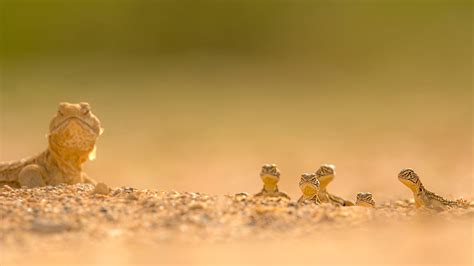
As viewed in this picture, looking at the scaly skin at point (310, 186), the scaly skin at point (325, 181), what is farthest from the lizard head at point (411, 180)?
the scaly skin at point (310, 186)

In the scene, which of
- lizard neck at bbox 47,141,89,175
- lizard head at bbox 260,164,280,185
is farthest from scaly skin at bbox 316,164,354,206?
lizard neck at bbox 47,141,89,175

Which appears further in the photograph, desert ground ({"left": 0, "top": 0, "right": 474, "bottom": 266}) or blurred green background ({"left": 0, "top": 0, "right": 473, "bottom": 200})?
blurred green background ({"left": 0, "top": 0, "right": 473, "bottom": 200})

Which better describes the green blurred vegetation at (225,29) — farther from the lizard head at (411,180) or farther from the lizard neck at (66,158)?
the lizard head at (411,180)

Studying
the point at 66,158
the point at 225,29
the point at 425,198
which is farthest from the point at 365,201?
the point at 225,29

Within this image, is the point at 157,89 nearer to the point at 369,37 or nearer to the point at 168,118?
the point at 168,118

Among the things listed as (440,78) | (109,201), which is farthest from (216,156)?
(440,78)

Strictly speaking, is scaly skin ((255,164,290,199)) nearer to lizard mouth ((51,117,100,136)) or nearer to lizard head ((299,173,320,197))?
lizard head ((299,173,320,197))

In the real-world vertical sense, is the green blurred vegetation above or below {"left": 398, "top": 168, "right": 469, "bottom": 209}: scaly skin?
above

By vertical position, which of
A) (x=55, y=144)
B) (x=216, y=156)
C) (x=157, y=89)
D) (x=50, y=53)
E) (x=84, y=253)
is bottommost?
(x=84, y=253)

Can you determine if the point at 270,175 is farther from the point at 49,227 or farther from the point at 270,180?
the point at 49,227
